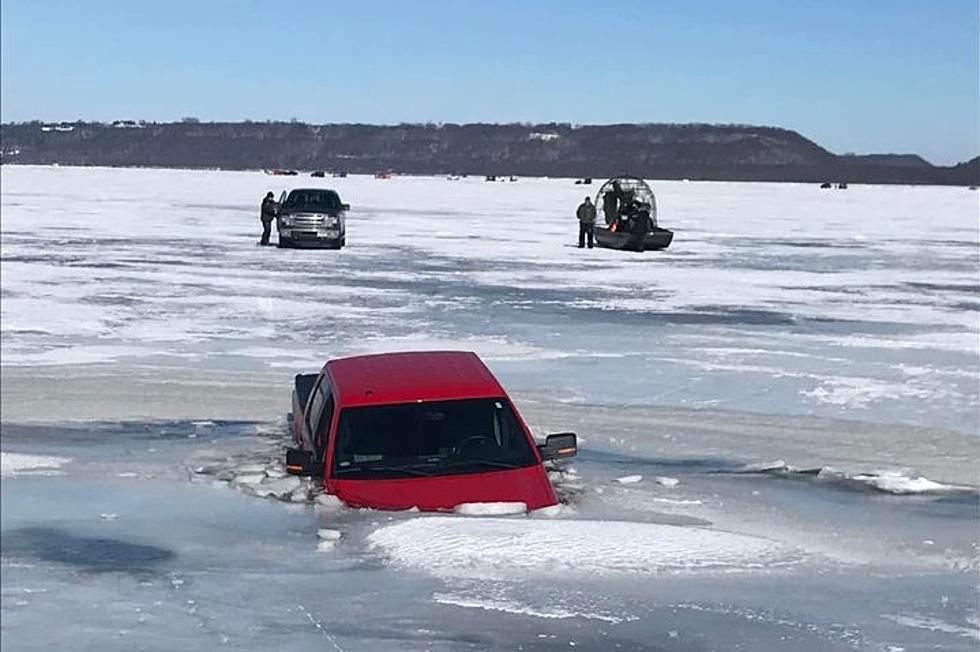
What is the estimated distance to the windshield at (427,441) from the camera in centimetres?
754

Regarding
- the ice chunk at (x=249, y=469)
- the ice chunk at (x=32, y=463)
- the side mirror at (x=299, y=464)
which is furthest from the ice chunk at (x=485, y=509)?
the ice chunk at (x=32, y=463)

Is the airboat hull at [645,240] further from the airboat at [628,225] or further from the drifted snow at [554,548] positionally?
the drifted snow at [554,548]

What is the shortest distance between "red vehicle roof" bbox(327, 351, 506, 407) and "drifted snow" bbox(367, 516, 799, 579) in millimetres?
752

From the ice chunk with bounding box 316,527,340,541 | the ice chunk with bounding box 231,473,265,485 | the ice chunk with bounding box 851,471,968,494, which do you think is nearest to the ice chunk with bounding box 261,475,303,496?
the ice chunk with bounding box 231,473,265,485

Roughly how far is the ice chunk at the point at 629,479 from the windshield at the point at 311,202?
22.9m

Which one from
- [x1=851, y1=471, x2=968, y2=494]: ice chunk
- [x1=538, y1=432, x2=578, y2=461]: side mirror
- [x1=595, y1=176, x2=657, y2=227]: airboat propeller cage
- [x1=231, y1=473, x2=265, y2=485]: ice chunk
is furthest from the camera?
[x1=595, y1=176, x2=657, y2=227]: airboat propeller cage

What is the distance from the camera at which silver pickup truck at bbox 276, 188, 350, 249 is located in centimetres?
3122

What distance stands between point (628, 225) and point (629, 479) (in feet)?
80.2

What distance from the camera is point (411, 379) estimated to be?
7.87 metres

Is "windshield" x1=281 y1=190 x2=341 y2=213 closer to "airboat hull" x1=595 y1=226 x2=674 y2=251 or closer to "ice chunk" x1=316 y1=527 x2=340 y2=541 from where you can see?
"airboat hull" x1=595 y1=226 x2=674 y2=251

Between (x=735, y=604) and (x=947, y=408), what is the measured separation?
6.44 meters

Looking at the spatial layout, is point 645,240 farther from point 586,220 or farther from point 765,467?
point 765,467

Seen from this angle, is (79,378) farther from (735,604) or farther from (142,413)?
(735,604)

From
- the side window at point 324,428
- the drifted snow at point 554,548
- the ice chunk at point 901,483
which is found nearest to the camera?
the drifted snow at point 554,548
